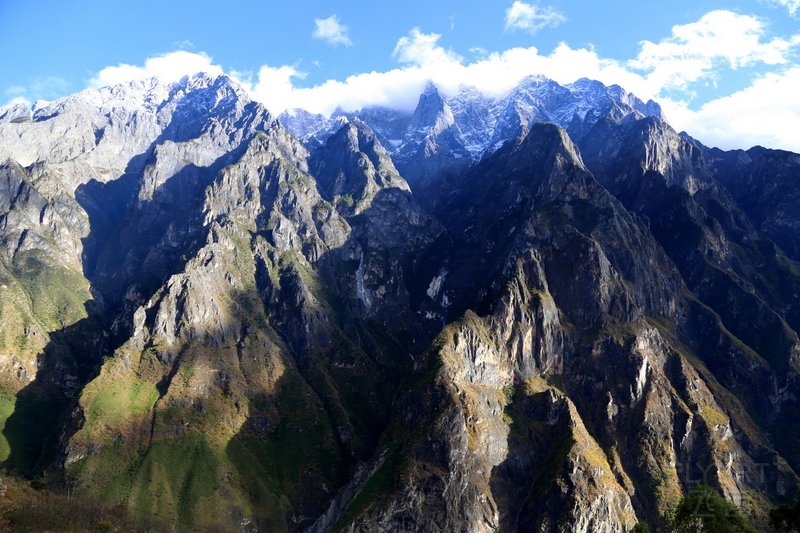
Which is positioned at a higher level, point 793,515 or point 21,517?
point 793,515

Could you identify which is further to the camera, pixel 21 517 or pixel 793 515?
pixel 21 517

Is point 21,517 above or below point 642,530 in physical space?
below

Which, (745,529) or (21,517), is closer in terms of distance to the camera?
(745,529)

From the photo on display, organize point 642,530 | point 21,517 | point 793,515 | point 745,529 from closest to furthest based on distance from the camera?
point 793,515 < point 745,529 < point 642,530 < point 21,517

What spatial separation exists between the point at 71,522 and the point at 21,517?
15216 mm

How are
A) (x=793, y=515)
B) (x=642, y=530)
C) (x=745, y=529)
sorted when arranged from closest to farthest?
(x=793, y=515), (x=745, y=529), (x=642, y=530)

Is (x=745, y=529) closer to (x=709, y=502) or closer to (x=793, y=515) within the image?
(x=709, y=502)

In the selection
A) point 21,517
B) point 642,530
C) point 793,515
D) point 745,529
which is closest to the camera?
point 793,515

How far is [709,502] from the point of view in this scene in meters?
122

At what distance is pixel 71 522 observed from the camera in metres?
196

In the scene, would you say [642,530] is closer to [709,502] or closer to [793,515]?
[709,502]

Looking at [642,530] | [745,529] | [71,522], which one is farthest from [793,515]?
[71,522]

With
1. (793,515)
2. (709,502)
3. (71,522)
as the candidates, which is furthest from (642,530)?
(71,522)

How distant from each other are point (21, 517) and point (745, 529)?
7451 inches
